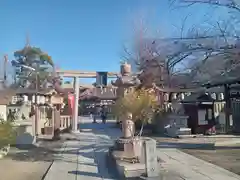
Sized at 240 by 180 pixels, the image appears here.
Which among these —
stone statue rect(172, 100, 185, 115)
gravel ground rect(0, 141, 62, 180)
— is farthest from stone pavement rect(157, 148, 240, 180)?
stone statue rect(172, 100, 185, 115)

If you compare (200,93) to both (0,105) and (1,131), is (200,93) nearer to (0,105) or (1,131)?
(0,105)

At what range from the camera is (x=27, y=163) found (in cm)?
993

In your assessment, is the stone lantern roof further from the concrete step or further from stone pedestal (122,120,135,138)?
the concrete step

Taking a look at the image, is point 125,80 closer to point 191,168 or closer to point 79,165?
point 79,165

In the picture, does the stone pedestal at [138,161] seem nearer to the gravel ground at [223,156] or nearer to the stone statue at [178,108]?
the gravel ground at [223,156]

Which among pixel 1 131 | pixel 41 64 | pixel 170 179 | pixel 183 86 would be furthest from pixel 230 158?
pixel 41 64

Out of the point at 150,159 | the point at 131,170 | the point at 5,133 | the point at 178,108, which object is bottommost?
the point at 131,170

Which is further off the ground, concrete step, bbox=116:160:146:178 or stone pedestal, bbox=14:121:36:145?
stone pedestal, bbox=14:121:36:145

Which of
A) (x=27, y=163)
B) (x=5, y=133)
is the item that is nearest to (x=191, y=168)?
(x=27, y=163)

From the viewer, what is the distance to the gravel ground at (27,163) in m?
8.21

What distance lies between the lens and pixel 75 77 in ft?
71.5

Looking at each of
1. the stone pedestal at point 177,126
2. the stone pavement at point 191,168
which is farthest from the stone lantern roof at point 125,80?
the stone pedestal at point 177,126

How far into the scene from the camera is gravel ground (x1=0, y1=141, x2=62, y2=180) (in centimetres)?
821

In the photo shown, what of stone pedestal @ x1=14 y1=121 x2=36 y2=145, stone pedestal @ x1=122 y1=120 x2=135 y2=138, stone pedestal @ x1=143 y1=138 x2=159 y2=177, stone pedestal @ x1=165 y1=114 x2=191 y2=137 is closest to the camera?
stone pedestal @ x1=143 y1=138 x2=159 y2=177
